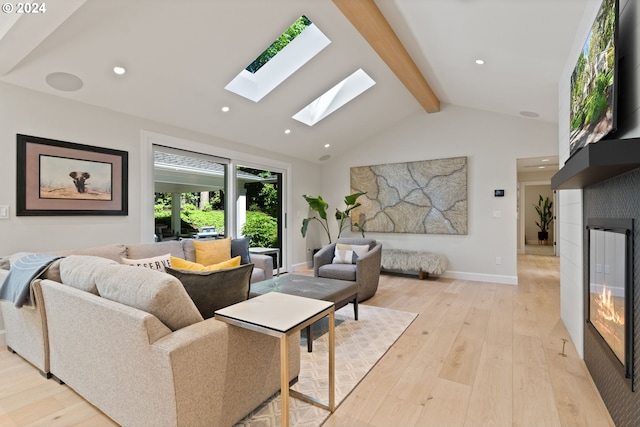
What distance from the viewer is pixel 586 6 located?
7.04 feet

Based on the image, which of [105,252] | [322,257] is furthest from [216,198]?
[105,252]

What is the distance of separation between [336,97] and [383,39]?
1.83 metres

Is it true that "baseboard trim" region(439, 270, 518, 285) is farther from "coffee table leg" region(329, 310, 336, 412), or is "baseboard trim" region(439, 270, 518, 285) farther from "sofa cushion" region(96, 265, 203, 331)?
"sofa cushion" region(96, 265, 203, 331)

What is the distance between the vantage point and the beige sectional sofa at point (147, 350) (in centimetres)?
135

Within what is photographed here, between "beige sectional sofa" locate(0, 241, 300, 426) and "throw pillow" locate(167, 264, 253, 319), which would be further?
"throw pillow" locate(167, 264, 253, 319)

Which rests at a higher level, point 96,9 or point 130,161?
point 96,9

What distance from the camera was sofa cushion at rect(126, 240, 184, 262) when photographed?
3.12 metres

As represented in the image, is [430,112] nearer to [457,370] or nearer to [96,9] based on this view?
[457,370]

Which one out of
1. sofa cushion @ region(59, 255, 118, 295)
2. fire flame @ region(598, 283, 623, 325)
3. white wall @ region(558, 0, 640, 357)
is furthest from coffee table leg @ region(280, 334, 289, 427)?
white wall @ region(558, 0, 640, 357)

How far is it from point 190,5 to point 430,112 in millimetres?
4378

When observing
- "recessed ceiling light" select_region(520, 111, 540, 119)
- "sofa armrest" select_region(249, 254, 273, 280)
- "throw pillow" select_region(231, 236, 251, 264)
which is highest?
"recessed ceiling light" select_region(520, 111, 540, 119)

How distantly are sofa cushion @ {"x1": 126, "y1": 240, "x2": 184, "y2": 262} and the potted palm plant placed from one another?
1031cm

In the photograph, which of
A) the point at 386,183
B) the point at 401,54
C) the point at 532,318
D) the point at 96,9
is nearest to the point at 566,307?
the point at 532,318

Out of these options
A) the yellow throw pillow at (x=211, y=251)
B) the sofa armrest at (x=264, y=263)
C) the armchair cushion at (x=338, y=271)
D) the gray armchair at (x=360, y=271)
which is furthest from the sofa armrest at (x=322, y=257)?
the yellow throw pillow at (x=211, y=251)
